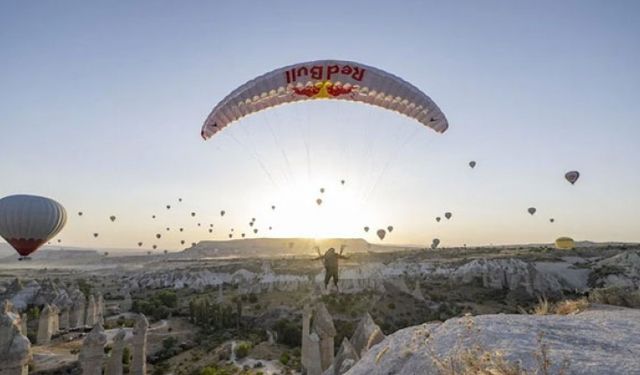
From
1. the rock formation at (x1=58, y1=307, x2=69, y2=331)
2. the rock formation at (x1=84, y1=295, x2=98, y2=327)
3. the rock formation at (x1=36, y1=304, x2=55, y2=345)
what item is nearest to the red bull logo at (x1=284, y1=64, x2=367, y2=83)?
the rock formation at (x1=36, y1=304, x2=55, y2=345)

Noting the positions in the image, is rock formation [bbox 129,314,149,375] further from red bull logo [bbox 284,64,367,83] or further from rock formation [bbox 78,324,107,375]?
red bull logo [bbox 284,64,367,83]

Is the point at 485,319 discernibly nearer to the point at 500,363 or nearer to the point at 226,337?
the point at 500,363

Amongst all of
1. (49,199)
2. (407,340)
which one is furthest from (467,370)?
(49,199)

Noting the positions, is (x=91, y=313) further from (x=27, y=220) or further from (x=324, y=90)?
(x=324, y=90)

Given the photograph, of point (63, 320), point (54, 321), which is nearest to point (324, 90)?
point (54, 321)

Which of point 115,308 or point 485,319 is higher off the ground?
point 485,319
